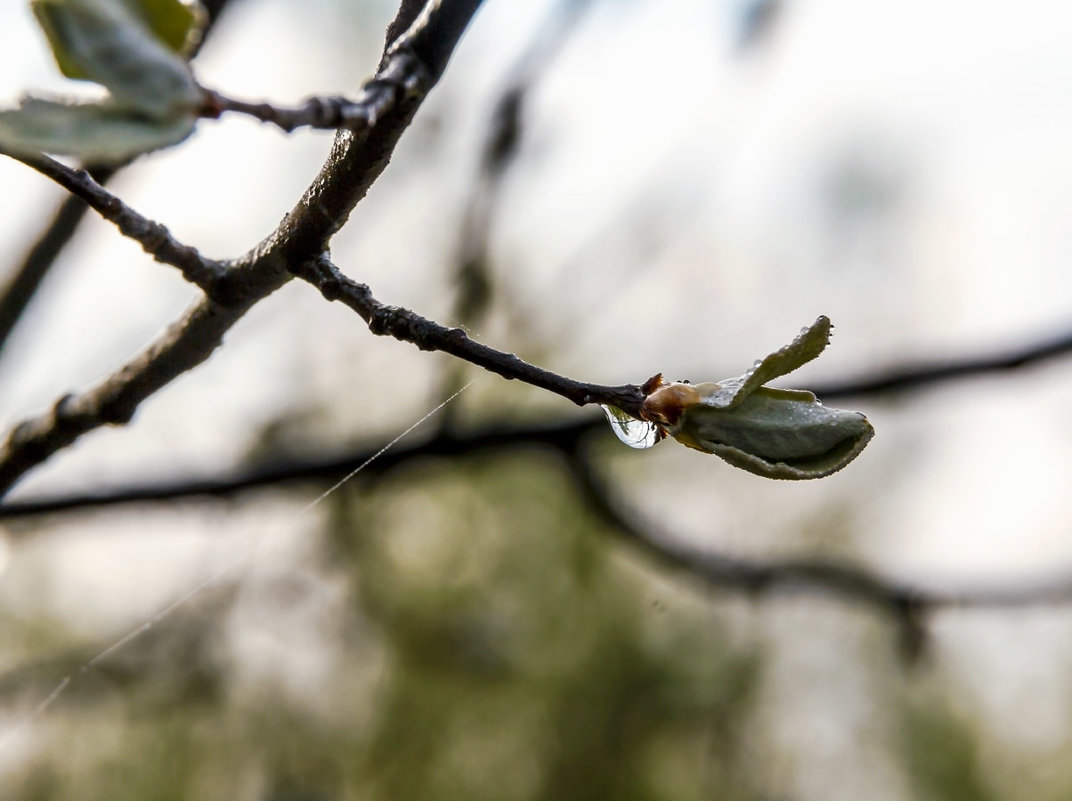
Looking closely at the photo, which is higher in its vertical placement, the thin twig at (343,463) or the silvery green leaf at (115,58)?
the thin twig at (343,463)

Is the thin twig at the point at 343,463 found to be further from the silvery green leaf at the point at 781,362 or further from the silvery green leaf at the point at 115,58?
the silvery green leaf at the point at 115,58

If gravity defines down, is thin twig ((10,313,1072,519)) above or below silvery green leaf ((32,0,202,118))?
above

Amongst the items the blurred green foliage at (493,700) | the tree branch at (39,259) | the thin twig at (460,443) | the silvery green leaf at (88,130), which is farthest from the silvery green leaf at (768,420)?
the blurred green foliage at (493,700)

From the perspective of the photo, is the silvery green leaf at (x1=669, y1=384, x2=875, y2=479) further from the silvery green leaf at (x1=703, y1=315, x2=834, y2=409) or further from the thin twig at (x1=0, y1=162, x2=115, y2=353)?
the thin twig at (x1=0, y1=162, x2=115, y2=353)

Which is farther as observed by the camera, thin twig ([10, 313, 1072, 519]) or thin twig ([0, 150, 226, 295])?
thin twig ([10, 313, 1072, 519])

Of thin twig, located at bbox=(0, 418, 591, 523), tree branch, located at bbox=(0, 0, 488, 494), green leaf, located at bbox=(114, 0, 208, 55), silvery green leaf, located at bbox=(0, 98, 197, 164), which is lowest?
silvery green leaf, located at bbox=(0, 98, 197, 164)

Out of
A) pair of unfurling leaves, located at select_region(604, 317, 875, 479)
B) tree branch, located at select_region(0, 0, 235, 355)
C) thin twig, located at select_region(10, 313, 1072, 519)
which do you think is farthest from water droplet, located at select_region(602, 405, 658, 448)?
tree branch, located at select_region(0, 0, 235, 355)

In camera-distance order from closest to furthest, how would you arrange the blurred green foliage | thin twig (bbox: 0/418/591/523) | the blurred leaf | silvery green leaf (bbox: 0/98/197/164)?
silvery green leaf (bbox: 0/98/197/164)
thin twig (bbox: 0/418/591/523)
the blurred green foliage
the blurred leaf

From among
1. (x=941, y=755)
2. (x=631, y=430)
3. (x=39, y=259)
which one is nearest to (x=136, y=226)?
(x=631, y=430)
